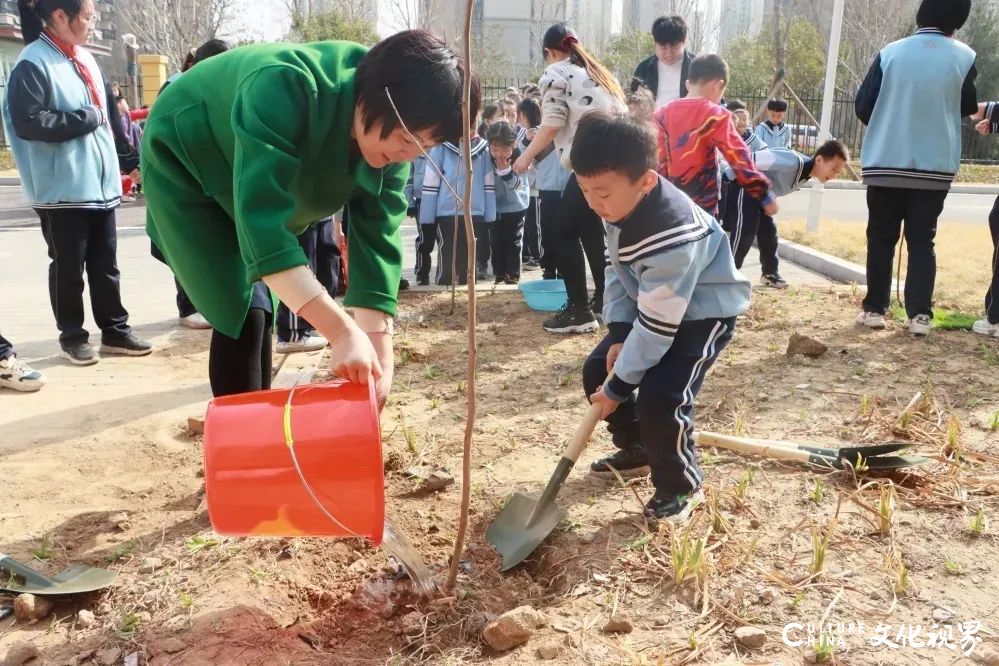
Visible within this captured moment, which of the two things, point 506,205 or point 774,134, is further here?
point 774,134

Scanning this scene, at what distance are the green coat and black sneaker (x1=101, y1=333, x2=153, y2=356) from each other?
2.22 meters

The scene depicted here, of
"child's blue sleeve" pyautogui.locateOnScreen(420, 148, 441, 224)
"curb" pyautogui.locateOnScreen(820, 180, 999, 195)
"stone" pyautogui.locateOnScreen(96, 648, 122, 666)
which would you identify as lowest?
"stone" pyautogui.locateOnScreen(96, 648, 122, 666)

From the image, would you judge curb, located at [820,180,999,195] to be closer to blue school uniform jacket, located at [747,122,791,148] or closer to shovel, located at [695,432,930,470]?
blue school uniform jacket, located at [747,122,791,148]

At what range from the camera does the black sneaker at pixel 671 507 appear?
2.51m

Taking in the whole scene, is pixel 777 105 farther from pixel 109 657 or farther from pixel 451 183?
pixel 109 657

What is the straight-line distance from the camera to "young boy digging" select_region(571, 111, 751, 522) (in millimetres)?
2287

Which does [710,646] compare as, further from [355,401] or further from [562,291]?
[562,291]

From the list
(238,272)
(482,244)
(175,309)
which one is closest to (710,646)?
(238,272)

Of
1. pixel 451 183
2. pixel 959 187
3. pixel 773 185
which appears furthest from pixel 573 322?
pixel 959 187

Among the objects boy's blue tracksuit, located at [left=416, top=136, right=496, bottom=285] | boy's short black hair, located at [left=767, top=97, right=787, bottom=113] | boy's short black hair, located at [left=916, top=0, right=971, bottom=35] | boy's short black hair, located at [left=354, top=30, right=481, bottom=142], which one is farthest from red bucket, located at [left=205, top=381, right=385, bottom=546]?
boy's short black hair, located at [left=767, top=97, right=787, bottom=113]

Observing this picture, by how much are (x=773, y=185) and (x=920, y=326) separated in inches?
45.1

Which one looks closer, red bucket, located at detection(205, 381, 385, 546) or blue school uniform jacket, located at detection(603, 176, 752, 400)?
red bucket, located at detection(205, 381, 385, 546)

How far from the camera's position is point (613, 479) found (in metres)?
2.91

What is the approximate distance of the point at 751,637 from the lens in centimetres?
196
